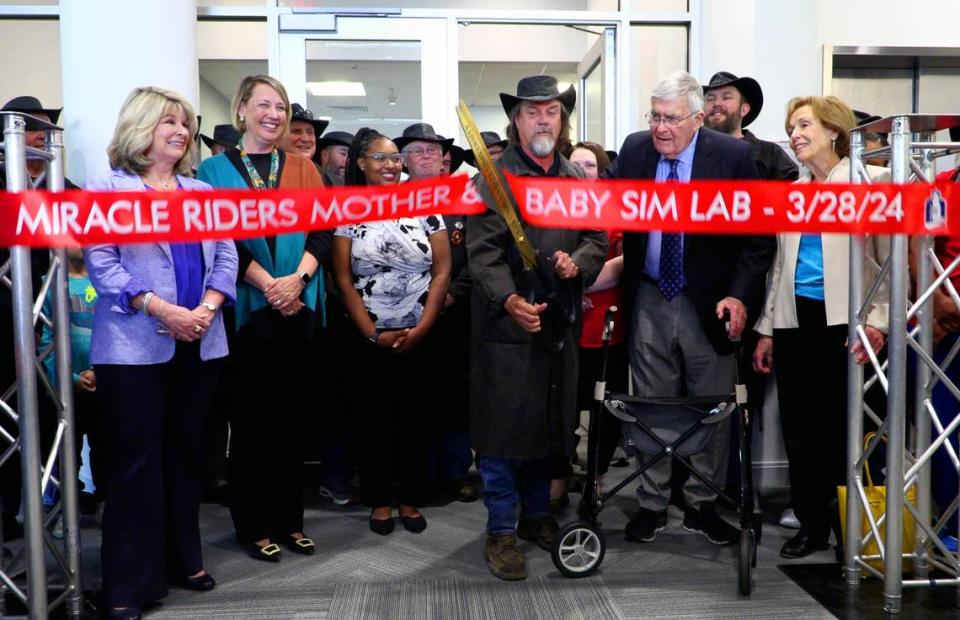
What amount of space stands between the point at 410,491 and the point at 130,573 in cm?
139

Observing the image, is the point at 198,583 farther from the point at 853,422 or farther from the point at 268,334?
the point at 853,422

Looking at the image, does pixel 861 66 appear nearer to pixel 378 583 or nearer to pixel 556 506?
pixel 556 506

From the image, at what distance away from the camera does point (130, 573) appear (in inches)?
113

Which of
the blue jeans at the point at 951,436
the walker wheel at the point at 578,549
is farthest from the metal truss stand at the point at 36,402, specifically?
the blue jeans at the point at 951,436

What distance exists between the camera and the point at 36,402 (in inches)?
107

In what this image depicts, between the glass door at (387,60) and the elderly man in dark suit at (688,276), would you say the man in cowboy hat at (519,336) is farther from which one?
the glass door at (387,60)

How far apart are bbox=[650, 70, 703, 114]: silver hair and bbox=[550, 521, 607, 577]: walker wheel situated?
5.53 feet

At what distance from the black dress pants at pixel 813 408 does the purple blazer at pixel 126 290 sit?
95.6 inches

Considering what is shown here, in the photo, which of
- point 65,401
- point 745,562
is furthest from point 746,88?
point 65,401

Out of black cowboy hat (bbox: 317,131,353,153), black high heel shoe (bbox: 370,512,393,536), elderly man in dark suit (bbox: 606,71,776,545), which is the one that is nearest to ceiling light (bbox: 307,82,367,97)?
black cowboy hat (bbox: 317,131,353,153)

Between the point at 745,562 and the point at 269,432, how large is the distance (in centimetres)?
191

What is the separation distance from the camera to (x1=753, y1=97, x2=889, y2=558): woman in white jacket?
336 centimetres

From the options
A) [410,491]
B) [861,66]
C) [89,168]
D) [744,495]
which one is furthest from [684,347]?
[861,66]

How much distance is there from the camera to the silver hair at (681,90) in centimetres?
327
